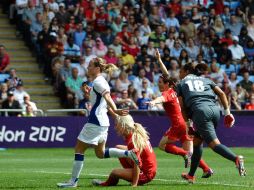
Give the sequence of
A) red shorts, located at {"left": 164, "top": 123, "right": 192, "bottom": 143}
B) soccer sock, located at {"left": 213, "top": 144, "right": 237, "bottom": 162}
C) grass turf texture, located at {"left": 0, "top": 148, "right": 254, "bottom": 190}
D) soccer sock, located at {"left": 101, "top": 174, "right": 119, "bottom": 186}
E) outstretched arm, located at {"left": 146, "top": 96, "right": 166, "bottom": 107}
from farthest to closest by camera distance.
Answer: red shorts, located at {"left": 164, "top": 123, "right": 192, "bottom": 143} < outstretched arm, located at {"left": 146, "top": 96, "right": 166, "bottom": 107} < grass turf texture, located at {"left": 0, "top": 148, "right": 254, "bottom": 190} < soccer sock, located at {"left": 101, "top": 174, "right": 119, "bottom": 186} < soccer sock, located at {"left": 213, "top": 144, "right": 237, "bottom": 162}

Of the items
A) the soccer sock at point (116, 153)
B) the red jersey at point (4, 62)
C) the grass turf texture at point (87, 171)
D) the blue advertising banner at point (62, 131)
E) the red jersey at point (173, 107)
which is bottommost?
the blue advertising banner at point (62, 131)

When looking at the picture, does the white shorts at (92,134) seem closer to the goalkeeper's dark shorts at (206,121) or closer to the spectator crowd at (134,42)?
the goalkeeper's dark shorts at (206,121)

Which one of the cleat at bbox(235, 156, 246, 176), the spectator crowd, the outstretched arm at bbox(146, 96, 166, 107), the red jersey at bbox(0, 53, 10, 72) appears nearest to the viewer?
the cleat at bbox(235, 156, 246, 176)

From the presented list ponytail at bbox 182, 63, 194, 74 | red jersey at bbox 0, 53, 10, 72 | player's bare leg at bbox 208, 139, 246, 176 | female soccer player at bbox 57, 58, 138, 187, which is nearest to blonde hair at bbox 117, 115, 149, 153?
female soccer player at bbox 57, 58, 138, 187

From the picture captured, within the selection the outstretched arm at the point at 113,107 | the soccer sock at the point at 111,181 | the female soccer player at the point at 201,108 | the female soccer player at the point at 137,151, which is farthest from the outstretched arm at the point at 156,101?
the soccer sock at the point at 111,181

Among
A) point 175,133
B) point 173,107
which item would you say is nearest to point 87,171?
point 175,133

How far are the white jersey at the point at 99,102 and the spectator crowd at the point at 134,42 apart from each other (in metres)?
13.3

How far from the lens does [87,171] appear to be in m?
19.1

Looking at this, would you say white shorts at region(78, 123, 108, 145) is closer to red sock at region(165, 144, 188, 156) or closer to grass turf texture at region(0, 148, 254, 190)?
grass turf texture at region(0, 148, 254, 190)

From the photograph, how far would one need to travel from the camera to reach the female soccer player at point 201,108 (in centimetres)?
1491

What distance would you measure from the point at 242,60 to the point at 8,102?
9975 mm

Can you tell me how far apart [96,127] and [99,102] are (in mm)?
424

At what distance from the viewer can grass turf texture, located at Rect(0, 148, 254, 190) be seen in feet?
50.5

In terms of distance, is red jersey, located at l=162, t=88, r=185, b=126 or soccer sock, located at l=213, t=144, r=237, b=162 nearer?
soccer sock, located at l=213, t=144, r=237, b=162
